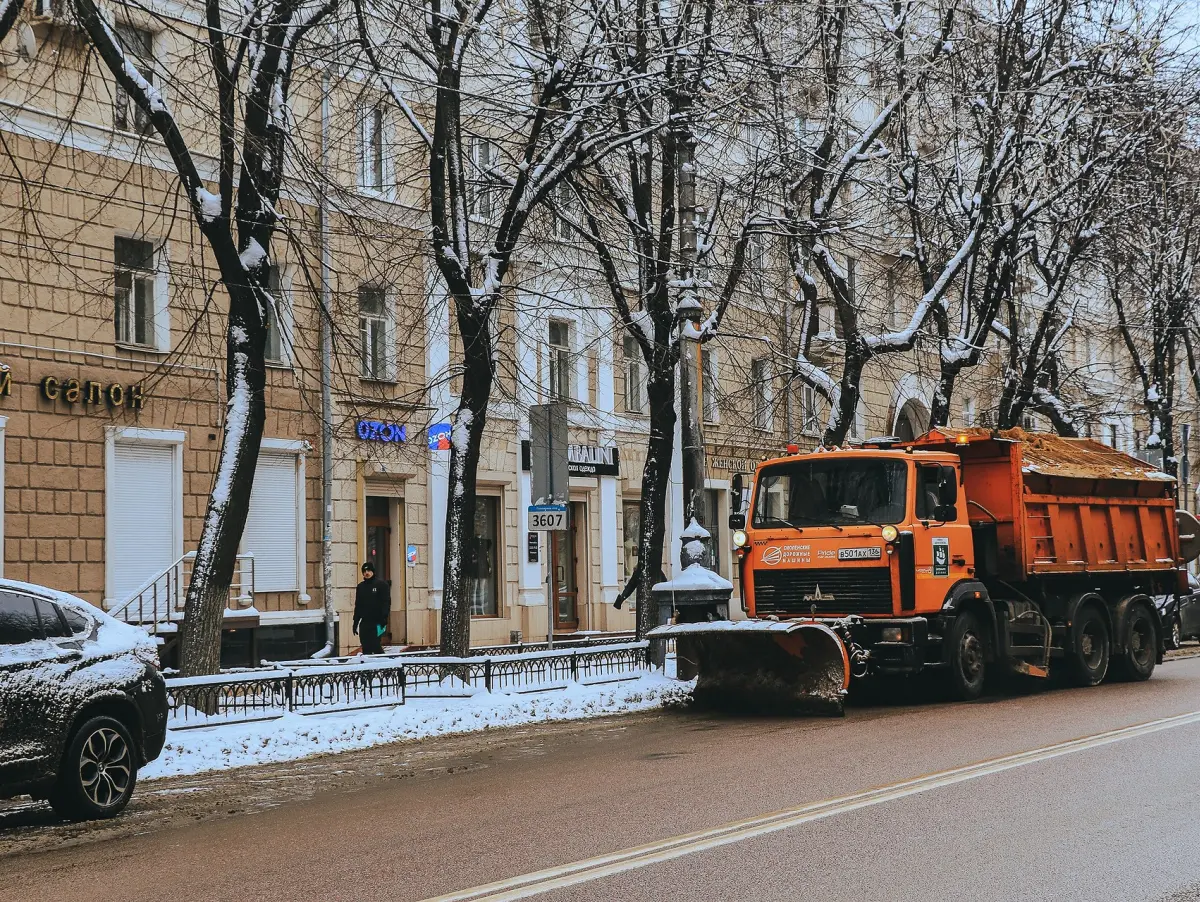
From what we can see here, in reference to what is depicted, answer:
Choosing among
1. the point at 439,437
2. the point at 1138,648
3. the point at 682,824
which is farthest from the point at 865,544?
the point at 439,437

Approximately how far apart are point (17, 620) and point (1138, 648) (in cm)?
1536

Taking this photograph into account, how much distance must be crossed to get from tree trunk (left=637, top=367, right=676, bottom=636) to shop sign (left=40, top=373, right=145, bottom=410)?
760 centimetres

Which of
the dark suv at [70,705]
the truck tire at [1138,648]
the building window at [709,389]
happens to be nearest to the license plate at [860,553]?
the truck tire at [1138,648]

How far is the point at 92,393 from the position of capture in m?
22.7

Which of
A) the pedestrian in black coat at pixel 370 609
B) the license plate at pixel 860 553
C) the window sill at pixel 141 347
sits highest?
the window sill at pixel 141 347

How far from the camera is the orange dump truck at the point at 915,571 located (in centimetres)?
1623

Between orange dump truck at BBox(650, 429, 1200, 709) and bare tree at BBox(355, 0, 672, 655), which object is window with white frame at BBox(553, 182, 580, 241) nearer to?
bare tree at BBox(355, 0, 672, 655)

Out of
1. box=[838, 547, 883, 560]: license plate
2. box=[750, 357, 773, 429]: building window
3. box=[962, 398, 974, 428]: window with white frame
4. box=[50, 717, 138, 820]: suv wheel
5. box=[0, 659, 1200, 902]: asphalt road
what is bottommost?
box=[0, 659, 1200, 902]: asphalt road

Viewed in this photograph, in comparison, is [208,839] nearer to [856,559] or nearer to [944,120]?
[856,559]

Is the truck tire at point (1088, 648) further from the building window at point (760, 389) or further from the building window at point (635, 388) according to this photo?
the building window at point (635, 388)

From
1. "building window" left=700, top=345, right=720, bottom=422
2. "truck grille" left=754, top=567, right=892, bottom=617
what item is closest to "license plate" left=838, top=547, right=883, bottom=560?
"truck grille" left=754, top=567, right=892, bottom=617

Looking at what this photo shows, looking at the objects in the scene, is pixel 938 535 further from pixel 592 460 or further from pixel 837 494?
pixel 592 460

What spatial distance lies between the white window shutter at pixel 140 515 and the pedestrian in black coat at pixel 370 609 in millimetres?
3374

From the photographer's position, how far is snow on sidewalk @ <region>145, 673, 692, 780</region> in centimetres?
1320
